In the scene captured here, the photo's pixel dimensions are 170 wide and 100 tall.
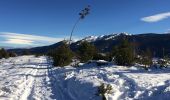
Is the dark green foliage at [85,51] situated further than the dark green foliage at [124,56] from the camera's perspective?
Yes

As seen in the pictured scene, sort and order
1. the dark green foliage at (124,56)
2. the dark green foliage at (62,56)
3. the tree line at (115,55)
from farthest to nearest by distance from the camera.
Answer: the dark green foliage at (62,56) → the tree line at (115,55) → the dark green foliage at (124,56)

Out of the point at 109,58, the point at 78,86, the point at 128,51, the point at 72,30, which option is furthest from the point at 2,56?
the point at 78,86

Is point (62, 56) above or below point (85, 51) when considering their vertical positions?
below

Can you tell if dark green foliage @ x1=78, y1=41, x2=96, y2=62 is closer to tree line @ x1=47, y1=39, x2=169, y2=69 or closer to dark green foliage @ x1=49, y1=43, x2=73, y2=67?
tree line @ x1=47, y1=39, x2=169, y2=69

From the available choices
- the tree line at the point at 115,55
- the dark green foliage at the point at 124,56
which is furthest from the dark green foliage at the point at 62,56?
the dark green foliage at the point at 124,56

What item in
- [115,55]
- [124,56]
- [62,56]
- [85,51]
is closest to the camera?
[124,56]

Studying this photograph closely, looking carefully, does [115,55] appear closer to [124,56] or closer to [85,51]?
[124,56]

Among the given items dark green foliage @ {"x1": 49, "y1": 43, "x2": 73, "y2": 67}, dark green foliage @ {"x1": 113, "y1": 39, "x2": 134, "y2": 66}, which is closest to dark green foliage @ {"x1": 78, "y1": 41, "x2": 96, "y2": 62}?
dark green foliage @ {"x1": 49, "y1": 43, "x2": 73, "y2": 67}

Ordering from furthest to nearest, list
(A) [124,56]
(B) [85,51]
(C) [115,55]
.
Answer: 1. (B) [85,51]
2. (C) [115,55]
3. (A) [124,56]

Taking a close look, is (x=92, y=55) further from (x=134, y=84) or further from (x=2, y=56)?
(x=2, y=56)

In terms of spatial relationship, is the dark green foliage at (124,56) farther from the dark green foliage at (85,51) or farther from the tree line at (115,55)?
the dark green foliage at (85,51)

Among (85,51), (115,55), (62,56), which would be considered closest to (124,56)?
(115,55)

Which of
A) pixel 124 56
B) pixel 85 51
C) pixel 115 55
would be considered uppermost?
pixel 85 51

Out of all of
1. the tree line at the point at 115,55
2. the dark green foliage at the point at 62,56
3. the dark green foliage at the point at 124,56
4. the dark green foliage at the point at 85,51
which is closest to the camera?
the dark green foliage at the point at 124,56
